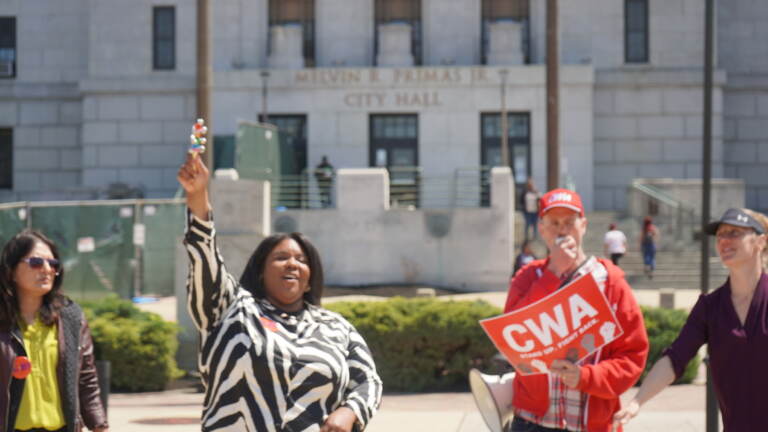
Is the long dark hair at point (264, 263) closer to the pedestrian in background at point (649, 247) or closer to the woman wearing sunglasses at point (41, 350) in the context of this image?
the woman wearing sunglasses at point (41, 350)

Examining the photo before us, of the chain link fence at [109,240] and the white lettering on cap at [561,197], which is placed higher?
the white lettering on cap at [561,197]

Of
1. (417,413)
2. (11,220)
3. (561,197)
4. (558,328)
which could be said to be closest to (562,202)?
(561,197)

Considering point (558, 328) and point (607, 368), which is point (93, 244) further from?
point (607, 368)

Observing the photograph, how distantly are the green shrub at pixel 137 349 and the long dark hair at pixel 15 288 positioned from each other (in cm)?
827

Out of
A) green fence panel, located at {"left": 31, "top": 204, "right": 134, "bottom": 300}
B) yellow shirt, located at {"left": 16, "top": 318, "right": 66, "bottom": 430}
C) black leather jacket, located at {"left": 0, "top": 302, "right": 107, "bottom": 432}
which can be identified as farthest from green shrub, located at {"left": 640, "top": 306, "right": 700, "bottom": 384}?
green fence panel, located at {"left": 31, "top": 204, "right": 134, "bottom": 300}

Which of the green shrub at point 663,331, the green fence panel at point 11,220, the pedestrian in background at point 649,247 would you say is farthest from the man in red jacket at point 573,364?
the pedestrian in background at point 649,247

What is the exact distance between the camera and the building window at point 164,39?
124 ft

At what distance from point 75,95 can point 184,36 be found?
4271mm

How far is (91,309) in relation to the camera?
1511 cm

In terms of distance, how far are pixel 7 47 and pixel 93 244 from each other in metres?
18.3

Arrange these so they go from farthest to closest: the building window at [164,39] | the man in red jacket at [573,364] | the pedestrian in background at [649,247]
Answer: the building window at [164,39] < the pedestrian in background at [649,247] < the man in red jacket at [573,364]

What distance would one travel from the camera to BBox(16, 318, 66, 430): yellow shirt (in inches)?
225

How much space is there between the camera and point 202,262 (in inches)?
186

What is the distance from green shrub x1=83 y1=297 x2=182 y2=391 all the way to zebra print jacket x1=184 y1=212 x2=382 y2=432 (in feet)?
31.9
